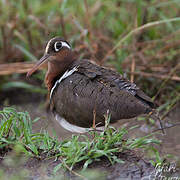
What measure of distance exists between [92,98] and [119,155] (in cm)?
55

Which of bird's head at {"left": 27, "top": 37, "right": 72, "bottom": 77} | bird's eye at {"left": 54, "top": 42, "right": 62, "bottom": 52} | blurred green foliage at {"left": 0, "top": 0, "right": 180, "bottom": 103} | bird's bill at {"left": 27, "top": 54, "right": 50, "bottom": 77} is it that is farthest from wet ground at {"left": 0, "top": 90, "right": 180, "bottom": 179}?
bird's eye at {"left": 54, "top": 42, "right": 62, "bottom": 52}

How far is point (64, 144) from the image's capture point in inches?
119

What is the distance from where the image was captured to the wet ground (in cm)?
289

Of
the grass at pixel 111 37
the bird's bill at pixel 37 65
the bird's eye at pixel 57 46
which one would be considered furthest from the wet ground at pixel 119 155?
the bird's eye at pixel 57 46

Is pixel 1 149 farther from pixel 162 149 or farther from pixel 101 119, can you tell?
pixel 162 149

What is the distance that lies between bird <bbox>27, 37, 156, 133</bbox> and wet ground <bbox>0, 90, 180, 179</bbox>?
22 centimetres

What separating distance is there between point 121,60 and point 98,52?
13.8 inches

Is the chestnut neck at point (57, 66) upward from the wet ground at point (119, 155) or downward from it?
upward

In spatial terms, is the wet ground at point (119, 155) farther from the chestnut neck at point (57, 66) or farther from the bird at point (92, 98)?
the chestnut neck at point (57, 66)

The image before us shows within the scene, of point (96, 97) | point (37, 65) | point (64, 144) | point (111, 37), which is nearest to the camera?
point (64, 144)

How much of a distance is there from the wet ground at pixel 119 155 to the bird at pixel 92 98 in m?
0.22

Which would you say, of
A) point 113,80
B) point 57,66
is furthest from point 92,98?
point 57,66

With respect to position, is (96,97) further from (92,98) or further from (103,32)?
(103,32)

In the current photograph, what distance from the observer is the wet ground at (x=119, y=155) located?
289cm
